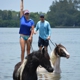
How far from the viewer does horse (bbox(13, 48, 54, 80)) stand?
1180 cm

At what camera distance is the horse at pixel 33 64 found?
465 inches

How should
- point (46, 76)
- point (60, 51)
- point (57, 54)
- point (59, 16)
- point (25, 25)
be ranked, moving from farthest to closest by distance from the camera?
point (59, 16)
point (57, 54)
point (60, 51)
point (46, 76)
point (25, 25)

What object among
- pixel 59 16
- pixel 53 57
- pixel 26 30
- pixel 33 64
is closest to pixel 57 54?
pixel 53 57

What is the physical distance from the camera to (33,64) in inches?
473

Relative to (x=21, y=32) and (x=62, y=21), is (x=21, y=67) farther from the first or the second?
(x=62, y=21)

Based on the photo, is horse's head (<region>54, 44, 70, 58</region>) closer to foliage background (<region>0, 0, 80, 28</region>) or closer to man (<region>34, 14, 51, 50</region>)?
man (<region>34, 14, 51, 50</region>)

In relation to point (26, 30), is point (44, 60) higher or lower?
lower

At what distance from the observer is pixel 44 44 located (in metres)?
17.8

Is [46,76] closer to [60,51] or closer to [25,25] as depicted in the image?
[60,51]

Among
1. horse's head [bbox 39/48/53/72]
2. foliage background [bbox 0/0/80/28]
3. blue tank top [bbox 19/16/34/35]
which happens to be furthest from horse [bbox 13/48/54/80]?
foliage background [bbox 0/0/80/28]

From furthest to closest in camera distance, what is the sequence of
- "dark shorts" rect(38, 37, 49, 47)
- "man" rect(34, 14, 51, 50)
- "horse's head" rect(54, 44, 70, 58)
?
"dark shorts" rect(38, 37, 49, 47)
"man" rect(34, 14, 51, 50)
"horse's head" rect(54, 44, 70, 58)

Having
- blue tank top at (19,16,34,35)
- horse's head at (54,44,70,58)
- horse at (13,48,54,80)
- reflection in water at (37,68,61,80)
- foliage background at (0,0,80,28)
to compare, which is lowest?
foliage background at (0,0,80,28)

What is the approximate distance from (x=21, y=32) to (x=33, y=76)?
3.41 m

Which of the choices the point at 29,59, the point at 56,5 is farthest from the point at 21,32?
the point at 56,5
